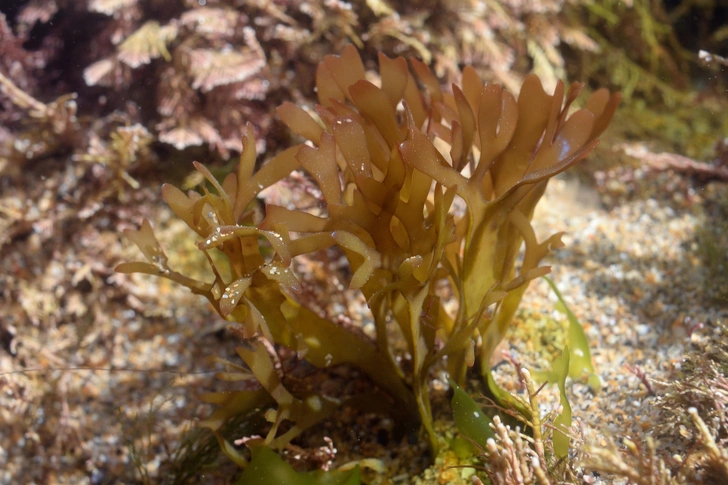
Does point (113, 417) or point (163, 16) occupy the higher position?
point (163, 16)

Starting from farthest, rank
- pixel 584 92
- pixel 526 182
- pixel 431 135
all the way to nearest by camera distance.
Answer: pixel 584 92 → pixel 431 135 → pixel 526 182

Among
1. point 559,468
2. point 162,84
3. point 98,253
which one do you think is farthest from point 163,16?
point 559,468

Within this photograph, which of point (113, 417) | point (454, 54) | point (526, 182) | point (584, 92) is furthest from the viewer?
point (584, 92)

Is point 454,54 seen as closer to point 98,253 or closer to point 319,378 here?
point 319,378

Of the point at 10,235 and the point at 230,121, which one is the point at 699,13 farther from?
the point at 10,235

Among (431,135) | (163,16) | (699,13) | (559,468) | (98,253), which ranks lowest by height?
(559,468)

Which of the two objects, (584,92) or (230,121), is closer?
(230,121)
